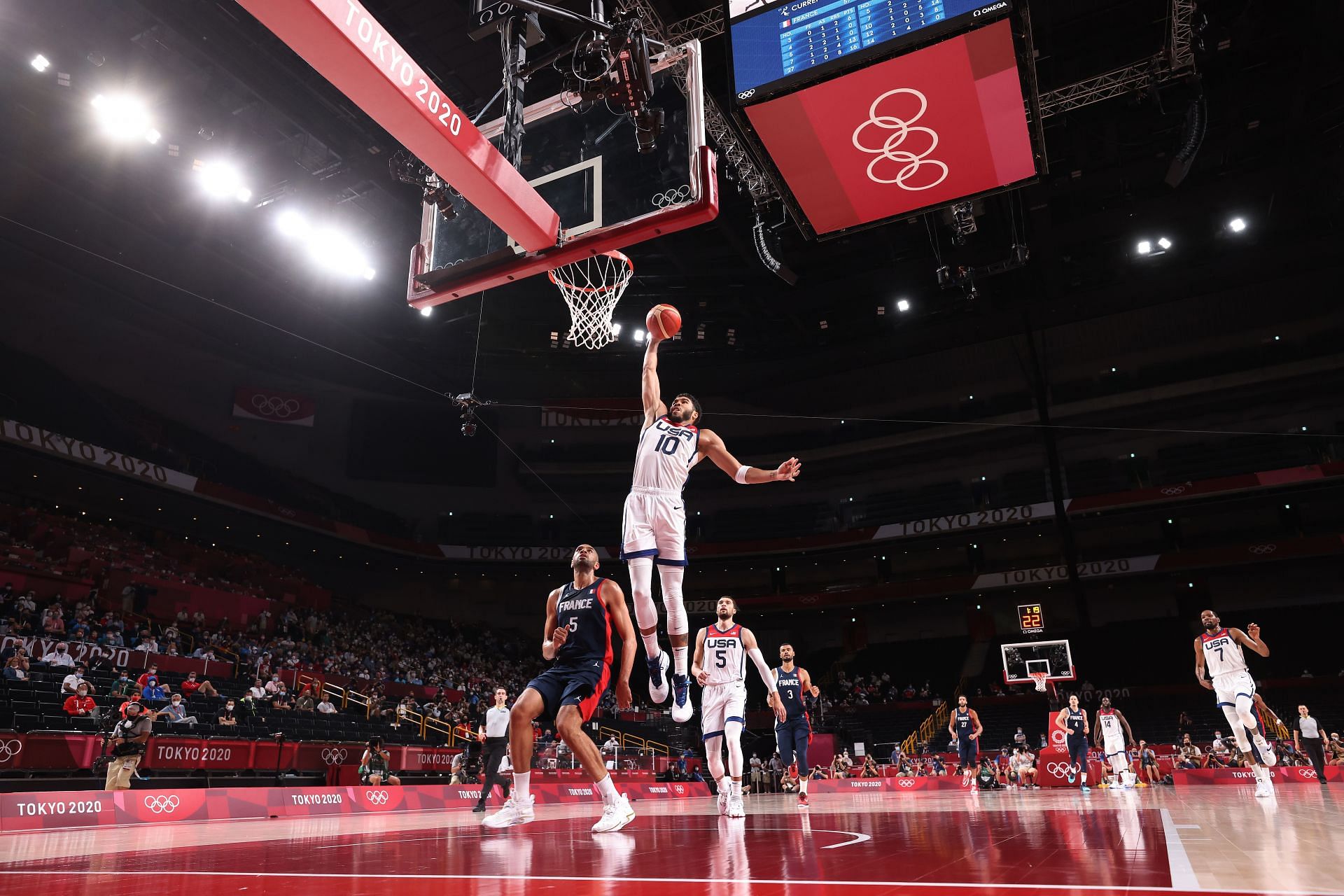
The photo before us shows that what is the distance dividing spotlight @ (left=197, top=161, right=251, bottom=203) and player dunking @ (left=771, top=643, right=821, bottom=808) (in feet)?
50.3

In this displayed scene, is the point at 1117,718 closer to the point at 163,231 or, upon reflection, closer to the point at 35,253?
the point at 163,231

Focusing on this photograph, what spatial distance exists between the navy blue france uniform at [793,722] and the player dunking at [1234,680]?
5156mm

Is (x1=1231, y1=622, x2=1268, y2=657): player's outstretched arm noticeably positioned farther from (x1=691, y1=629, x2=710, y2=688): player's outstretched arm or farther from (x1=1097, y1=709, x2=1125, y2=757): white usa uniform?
(x1=691, y1=629, x2=710, y2=688): player's outstretched arm

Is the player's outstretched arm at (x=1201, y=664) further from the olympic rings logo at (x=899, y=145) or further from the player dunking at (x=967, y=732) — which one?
the olympic rings logo at (x=899, y=145)

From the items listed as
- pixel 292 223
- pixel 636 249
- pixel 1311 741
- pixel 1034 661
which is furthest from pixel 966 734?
pixel 292 223

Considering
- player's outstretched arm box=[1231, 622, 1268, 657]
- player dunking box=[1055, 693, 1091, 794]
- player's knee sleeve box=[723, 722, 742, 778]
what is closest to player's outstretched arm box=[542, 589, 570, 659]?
player's knee sleeve box=[723, 722, 742, 778]

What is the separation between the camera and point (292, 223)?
61.6ft

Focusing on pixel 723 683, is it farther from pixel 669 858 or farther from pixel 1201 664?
pixel 1201 664

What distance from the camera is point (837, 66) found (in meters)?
7.36

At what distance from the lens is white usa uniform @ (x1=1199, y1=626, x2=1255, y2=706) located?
11.0 m

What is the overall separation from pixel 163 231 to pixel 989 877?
23.7m

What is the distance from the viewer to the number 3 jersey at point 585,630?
6.21m

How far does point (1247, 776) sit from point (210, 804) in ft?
64.5

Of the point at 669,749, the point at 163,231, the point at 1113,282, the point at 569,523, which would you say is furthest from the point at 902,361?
the point at 163,231
